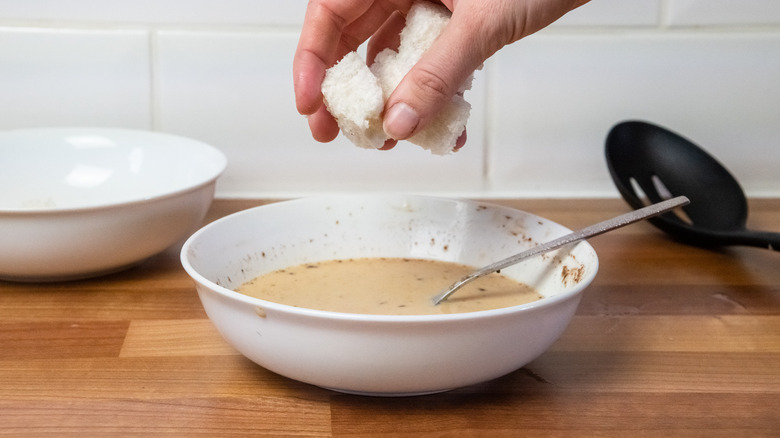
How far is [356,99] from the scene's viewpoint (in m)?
0.64

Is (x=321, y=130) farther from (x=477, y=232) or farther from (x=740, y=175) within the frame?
(x=740, y=175)

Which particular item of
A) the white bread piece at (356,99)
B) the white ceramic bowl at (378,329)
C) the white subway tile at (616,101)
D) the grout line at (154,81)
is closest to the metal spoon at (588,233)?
the white ceramic bowl at (378,329)

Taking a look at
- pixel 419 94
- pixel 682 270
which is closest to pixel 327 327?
pixel 419 94

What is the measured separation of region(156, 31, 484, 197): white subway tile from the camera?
1101 mm

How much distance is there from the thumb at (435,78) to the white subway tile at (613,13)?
0.56m

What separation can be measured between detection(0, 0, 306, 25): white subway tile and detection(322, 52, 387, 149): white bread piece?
454mm

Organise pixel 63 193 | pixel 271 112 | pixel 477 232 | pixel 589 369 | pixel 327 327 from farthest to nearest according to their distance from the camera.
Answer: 1. pixel 271 112
2. pixel 63 193
3. pixel 477 232
4. pixel 589 369
5. pixel 327 327

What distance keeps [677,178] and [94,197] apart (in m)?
0.75

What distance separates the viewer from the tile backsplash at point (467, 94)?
1.09 m

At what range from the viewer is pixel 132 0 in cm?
107

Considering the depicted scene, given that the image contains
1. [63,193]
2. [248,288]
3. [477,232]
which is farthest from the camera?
[63,193]

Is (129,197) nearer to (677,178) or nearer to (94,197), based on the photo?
(94,197)

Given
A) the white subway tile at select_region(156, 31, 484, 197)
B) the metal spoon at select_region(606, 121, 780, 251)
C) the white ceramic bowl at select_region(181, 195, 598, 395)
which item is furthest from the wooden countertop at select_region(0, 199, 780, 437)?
the white subway tile at select_region(156, 31, 484, 197)

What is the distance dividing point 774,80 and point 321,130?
2.43ft
